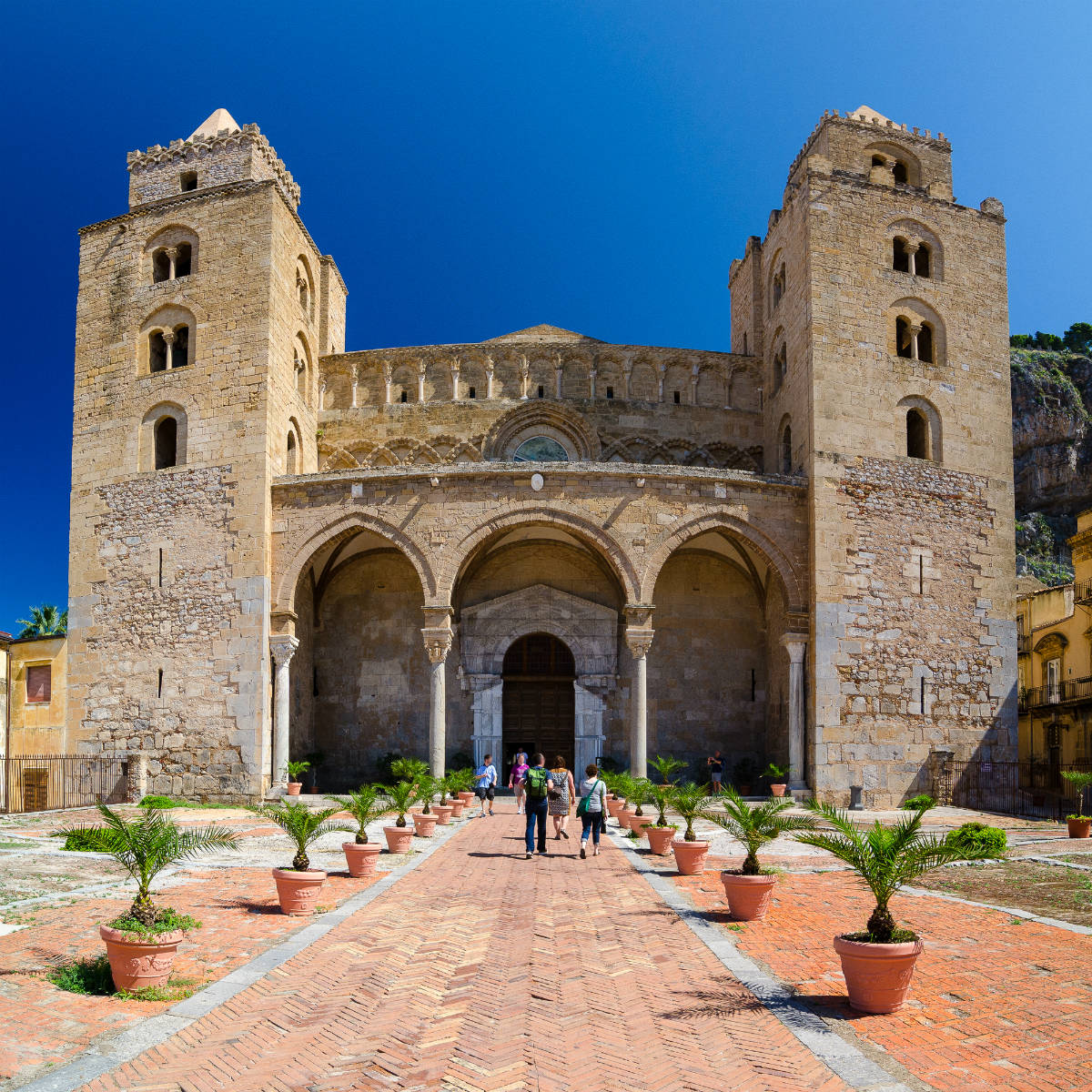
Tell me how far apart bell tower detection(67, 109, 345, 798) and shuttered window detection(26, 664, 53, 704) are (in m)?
1.33

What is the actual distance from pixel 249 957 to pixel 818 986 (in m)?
4.35

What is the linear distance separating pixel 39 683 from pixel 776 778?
1806 cm

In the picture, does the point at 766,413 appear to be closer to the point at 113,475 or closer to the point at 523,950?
the point at 113,475

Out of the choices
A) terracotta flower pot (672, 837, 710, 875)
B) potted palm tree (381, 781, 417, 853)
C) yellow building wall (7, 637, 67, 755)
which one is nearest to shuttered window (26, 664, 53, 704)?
yellow building wall (7, 637, 67, 755)

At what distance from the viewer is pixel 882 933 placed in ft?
23.5

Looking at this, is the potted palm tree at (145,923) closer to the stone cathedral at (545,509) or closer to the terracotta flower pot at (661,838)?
the terracotta flower pot at (661,838)

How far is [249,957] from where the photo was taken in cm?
844

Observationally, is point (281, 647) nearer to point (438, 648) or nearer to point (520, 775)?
point (438, 648)

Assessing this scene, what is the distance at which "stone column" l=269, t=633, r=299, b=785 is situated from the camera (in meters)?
23.9

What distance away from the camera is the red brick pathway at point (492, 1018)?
19.1 ft

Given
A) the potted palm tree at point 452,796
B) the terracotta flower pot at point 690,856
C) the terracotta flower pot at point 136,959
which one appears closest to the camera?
the terracotta flower pot at point 136,959

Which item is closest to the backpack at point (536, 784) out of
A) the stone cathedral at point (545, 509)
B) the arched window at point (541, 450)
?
the stone cathedral at point (545, 509)

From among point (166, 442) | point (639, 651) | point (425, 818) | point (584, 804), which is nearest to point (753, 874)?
point (584, 804)

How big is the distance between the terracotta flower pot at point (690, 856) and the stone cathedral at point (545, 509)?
32.9 feet
